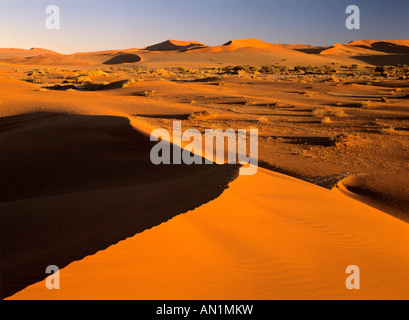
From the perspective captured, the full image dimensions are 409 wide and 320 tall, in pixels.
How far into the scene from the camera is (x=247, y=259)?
4047 mm

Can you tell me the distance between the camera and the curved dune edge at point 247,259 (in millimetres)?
3316

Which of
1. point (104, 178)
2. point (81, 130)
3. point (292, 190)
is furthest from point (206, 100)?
point (292, 190)

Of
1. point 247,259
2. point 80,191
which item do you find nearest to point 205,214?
point 247,259

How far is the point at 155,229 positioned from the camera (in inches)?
178

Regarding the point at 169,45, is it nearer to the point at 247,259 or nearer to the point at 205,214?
the point at 205,214

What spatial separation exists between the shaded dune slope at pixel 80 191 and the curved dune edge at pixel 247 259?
2.02 ft

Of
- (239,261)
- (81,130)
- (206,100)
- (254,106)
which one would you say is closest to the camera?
(239,261)

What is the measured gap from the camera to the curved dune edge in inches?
131

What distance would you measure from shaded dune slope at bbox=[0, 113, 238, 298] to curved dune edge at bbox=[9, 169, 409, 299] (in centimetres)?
61

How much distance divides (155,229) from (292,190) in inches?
161

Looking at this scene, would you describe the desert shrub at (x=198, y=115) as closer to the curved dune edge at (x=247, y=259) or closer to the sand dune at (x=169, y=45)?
the curved dune edge at (x=247, y=259)

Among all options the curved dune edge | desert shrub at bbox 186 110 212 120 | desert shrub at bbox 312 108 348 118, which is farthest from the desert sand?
desert shrub at bbox 312 108 348 118

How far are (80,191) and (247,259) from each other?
611cm

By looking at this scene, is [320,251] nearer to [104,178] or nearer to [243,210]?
[243,210]
